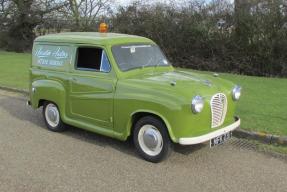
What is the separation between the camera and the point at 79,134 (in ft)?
24.4

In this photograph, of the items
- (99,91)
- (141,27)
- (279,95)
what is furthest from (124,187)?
(141,27)

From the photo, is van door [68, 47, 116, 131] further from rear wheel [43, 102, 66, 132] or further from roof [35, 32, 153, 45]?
rear wheel [43, 102, 66, 132]

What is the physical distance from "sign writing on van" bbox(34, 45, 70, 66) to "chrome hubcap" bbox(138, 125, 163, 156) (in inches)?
80.3

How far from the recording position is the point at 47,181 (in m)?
5.30

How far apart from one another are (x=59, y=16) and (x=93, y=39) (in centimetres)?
2026

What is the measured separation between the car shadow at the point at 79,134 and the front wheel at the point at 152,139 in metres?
0.30

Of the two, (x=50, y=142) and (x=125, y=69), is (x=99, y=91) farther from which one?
(x=50, y=142)

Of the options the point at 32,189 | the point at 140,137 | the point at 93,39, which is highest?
the point at 93,39

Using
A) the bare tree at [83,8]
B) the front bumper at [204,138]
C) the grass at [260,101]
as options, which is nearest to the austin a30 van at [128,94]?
the front bumper at [204,138]

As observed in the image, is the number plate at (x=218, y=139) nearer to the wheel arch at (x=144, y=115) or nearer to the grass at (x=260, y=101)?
the wheel arch at (x=144, y=115)

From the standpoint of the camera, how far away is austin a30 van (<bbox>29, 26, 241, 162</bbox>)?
5.68m

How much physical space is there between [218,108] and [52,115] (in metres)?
3.09

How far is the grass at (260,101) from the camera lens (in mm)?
7387

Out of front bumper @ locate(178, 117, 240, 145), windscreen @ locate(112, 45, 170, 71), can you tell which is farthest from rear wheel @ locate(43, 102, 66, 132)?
front bumper @ locate(178, 117, 240, 145)
